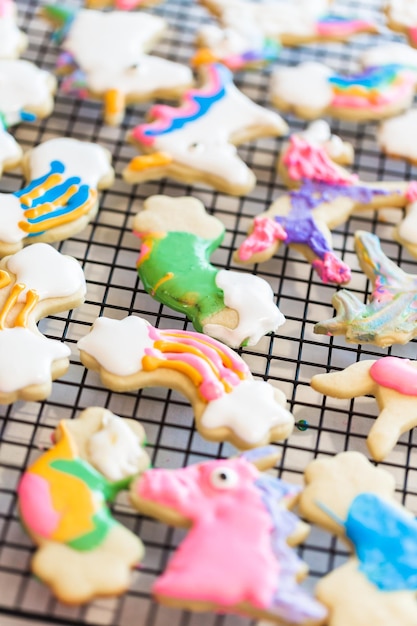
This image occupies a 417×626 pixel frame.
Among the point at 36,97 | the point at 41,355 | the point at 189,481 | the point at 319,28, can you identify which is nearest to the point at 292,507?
the point at 189,481

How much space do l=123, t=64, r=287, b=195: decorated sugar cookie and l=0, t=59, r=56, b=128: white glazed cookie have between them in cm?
17

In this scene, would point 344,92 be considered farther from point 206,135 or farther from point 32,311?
point 32,311

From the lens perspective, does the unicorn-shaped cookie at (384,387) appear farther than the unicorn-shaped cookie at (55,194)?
No

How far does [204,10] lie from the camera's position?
1.79 metres

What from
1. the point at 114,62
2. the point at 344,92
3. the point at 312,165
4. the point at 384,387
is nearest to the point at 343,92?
the point at 344,92

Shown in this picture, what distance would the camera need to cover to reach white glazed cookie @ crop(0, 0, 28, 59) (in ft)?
5.21

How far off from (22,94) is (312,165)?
499 mm

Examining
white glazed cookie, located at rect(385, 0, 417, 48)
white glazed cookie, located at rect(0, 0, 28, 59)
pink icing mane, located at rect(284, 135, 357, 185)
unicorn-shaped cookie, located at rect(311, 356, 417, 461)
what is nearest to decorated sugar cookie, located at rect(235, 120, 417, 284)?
pink icing mane, located at rect(284, 135, 357, 185)

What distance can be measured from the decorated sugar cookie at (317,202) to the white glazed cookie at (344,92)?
62 millimetres

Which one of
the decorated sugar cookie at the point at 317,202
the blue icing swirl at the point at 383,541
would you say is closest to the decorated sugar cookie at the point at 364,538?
the blue icing swirl at the point at 383,541

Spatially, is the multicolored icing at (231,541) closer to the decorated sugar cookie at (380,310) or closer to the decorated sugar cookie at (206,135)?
the decorated sugar cookie at (380,310)

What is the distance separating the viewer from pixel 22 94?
152 cm

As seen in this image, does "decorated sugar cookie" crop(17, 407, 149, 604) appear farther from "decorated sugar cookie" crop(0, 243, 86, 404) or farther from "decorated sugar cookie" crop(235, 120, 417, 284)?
"decorated sugar cookie" crop(235, 120, 417, 284)

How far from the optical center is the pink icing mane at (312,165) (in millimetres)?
1449
